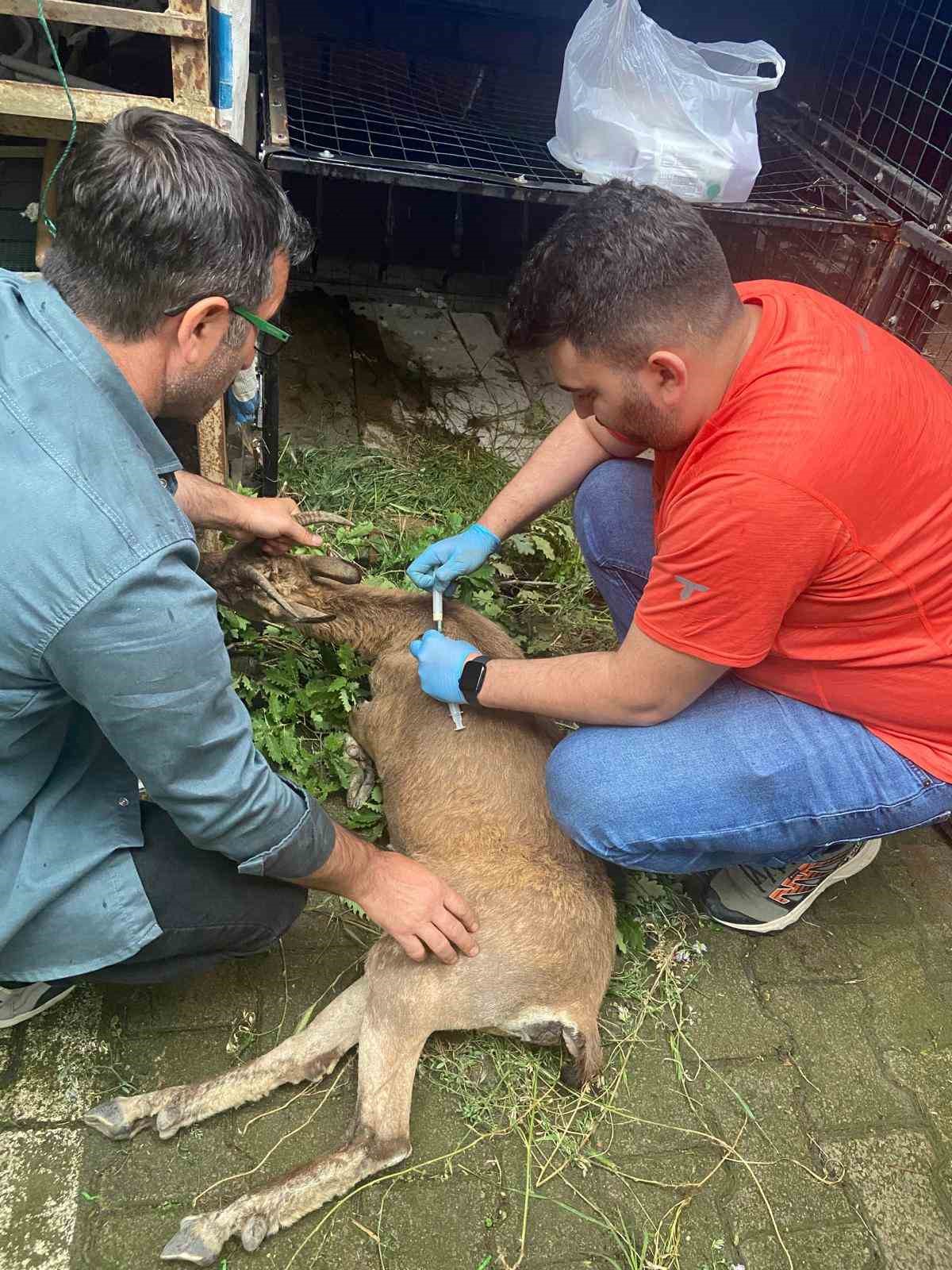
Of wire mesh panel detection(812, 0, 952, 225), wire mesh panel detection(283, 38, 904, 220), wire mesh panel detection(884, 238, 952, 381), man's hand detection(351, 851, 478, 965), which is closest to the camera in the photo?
man's hand detection(351, 851, 478, 965)

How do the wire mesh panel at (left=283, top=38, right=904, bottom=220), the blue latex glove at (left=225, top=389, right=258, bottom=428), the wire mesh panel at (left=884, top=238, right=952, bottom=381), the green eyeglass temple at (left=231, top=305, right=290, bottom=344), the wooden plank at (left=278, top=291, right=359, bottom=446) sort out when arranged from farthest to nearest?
1. the wooden plank at (left=278, top=291, right=359, bottom=446)
2. the wire mesh panel at (left=884, top=238, right=952, bottom=381)
3. the wire mesh panel at (left=283, top=38, right=904, bottom=220)
4. the blue latex glove at (left=225, top=389, right=258, bottom=428)
5. the green eyeglass temple at (left=231, top=305, right=290, bottom=344)

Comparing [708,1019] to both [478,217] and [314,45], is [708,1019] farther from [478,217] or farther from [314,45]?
[314,45]

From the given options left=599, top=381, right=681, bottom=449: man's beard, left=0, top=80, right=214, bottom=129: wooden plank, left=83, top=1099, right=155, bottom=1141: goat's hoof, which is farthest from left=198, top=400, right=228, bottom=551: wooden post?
left=83, top=1099, right=155, bottom=1141: goat's hoof

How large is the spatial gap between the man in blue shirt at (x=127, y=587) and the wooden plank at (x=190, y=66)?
1.28 metres

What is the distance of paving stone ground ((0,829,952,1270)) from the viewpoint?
2.54 metres

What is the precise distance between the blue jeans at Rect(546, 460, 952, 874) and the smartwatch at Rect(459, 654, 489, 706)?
1.21 ft

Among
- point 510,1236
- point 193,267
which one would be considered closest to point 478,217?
point 193,267

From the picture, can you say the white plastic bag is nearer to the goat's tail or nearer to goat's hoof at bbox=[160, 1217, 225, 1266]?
the goat's tail

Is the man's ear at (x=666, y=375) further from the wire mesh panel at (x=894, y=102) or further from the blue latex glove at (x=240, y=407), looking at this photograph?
the wire mesh panel at (x=894, y=102)

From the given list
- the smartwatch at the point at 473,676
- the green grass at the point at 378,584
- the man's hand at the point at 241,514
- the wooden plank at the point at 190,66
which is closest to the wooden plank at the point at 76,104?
the wooden plank at the point at 190,66

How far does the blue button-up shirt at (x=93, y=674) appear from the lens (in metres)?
1.78

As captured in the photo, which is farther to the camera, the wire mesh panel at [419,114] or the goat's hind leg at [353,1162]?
the wire mesh panel at [419,114]

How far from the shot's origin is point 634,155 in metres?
4.50

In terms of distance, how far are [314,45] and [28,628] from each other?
5839mm
